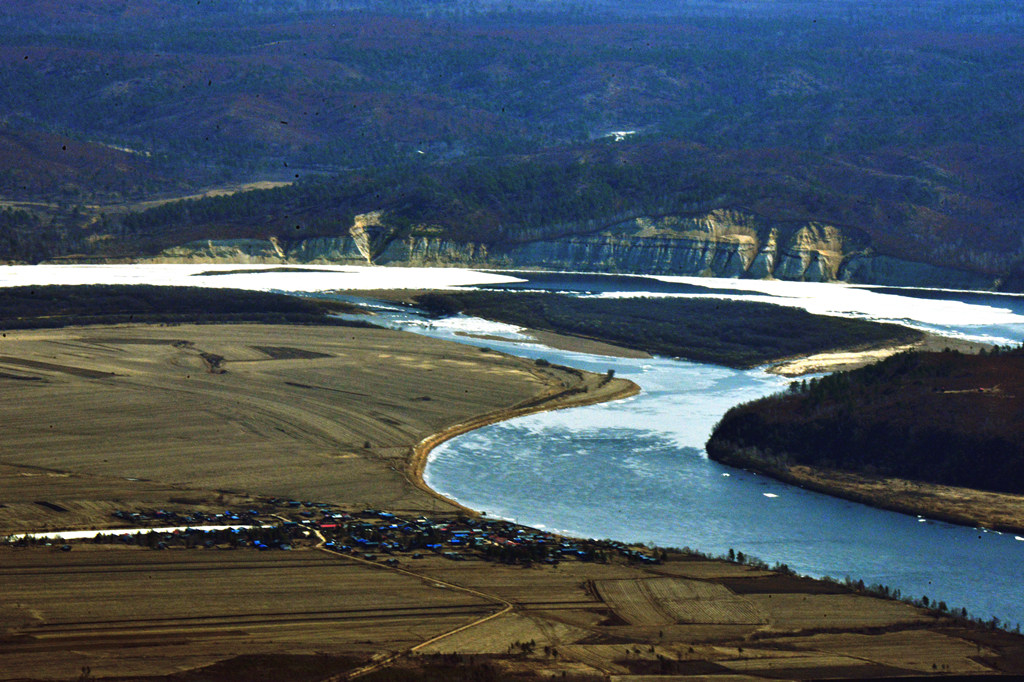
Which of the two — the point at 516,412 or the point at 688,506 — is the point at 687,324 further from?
the point at 688,506

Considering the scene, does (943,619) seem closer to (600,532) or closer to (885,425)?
(600,532)

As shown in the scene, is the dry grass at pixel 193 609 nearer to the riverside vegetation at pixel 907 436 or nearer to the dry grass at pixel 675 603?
the dry grass at pixel 675 603

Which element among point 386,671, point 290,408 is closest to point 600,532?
point 386,671

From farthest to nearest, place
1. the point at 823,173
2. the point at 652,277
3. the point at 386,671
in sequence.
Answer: the point at 823,173 → the point at 652,277 → the point at 386,671

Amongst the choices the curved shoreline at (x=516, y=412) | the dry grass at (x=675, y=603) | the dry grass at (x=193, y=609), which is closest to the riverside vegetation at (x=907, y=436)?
the curved shoreline at (x=516, y=412)

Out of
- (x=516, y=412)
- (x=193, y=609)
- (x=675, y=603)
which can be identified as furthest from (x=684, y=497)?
(x=193, y=609)

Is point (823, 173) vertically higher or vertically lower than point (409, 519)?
higher

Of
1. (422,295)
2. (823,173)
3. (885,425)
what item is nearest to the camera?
(885,425)

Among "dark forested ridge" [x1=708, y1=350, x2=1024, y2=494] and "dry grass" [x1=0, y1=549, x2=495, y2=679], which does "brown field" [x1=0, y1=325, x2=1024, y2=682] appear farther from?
"dark forested ridge" [x1=708, y1=350, x2=1024, y2=494]
